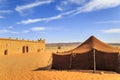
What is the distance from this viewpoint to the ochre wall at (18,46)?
127ft

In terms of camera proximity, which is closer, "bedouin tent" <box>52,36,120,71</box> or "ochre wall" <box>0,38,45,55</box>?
"bedouin tent" <box>52,36,120,71</box>

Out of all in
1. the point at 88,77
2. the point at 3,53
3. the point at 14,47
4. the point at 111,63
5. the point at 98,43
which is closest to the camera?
the point at 88,77

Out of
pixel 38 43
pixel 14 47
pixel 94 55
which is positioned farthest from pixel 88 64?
pixel 38 43

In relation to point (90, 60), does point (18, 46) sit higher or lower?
higher

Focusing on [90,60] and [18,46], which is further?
[18,46]

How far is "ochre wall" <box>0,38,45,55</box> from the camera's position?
38.8m

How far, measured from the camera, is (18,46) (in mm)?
43844

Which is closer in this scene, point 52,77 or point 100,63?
point 52,77

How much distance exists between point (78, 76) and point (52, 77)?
203cm

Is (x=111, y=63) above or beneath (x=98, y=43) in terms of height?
beneath

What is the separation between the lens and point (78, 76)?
16.3 meters

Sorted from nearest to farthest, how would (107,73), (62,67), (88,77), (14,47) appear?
1. (88,77)
2. (107,73)
3. (62,67)
4. (14,47)

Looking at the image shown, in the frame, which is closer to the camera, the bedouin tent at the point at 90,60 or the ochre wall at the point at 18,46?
the bedouin tent at the point at 90,60

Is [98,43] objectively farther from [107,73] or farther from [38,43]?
[38,43]
